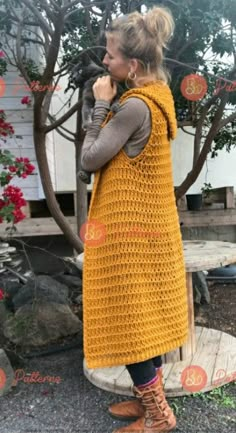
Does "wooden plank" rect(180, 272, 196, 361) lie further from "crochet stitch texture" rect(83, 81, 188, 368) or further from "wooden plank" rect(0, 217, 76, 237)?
"wooden plank" rect(0, 217, 76, 237)

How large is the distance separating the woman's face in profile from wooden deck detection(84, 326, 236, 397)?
58.5 inches

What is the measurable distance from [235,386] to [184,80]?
2.16 metres

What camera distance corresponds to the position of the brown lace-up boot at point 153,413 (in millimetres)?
1710

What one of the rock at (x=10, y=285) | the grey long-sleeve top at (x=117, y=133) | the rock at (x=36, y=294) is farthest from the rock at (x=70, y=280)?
the grey long-sleeve top at (x=117, y=133)

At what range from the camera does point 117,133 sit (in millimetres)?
1515

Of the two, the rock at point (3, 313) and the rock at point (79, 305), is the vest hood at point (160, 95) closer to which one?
the rock at point (3, 313)

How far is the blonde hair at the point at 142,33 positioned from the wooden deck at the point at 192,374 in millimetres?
1538

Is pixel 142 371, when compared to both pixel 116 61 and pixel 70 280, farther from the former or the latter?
pixel 70 280

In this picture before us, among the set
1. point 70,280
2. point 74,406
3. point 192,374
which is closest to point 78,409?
point 74,406

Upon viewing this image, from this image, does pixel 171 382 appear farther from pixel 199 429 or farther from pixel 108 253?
pixel 108 253

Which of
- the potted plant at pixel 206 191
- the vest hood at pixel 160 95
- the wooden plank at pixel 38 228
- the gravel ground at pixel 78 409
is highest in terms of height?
the vest hood at pixel 160 95

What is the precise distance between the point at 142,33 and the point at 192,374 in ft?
5.44

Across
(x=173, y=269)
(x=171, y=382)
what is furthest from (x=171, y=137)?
(x=171, y=382)

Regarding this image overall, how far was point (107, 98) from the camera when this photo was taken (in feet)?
5.26
